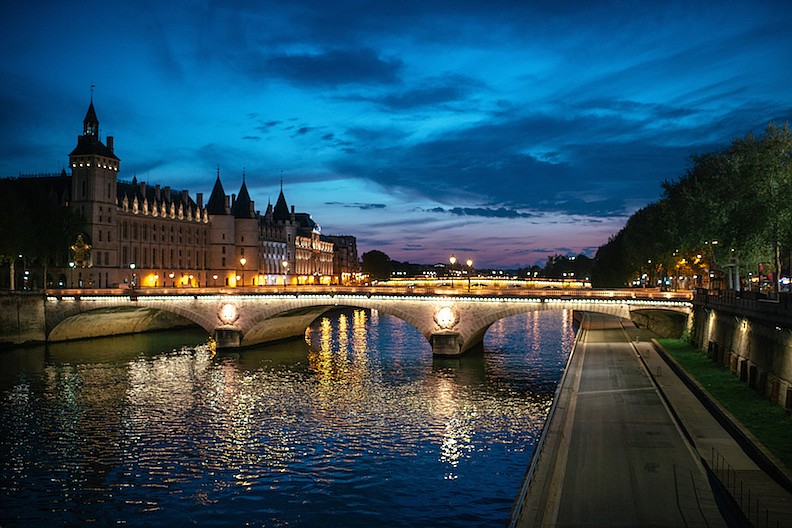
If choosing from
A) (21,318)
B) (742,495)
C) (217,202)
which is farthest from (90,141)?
(742,495)

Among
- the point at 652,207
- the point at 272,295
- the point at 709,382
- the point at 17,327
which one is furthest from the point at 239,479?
the point at 652,207

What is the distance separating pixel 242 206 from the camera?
6673 inches

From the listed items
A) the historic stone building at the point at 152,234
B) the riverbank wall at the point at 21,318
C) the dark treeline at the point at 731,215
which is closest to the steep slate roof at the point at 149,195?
the historic stone building at the point at 152,234

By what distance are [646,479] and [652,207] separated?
91691mm

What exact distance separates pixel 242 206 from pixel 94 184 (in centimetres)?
4542

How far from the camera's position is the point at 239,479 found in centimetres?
3669

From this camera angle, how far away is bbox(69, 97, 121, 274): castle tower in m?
126

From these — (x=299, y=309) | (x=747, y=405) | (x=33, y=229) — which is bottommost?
(x=747, y=405)

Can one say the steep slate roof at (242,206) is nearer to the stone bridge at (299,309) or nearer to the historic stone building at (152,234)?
the historic stone building at (152,234)

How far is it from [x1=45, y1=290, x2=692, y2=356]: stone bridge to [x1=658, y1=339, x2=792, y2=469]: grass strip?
13.6 metres

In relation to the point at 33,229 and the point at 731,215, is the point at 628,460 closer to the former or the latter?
the point at 731,215

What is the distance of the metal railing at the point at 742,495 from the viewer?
23.1m

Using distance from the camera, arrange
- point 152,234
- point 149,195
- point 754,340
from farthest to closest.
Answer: point 149,195
point 152,234
point 754,340

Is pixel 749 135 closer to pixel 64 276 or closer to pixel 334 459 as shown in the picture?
pixel 334 459
